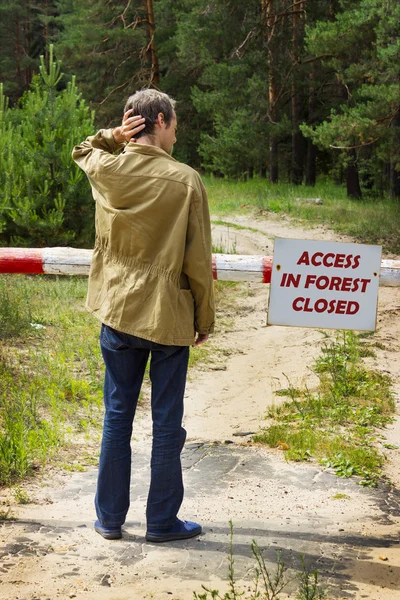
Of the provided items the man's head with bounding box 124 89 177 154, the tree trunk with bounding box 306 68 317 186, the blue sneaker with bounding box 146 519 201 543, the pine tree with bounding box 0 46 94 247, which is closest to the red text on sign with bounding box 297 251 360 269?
the man's head with bounding box 124 89 177 154

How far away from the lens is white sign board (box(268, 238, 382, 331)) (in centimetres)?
466

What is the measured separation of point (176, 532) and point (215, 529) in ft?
0.92

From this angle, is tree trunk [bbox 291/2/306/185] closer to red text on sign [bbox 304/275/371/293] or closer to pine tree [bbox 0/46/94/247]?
pine tree [bbox 0/46/94/247]

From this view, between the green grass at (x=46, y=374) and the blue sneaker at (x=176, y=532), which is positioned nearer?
the blue sneaker at (x=176, y=532)

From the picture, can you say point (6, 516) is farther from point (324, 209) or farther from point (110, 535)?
point (324, 209)

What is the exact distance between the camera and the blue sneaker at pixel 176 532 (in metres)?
4.00

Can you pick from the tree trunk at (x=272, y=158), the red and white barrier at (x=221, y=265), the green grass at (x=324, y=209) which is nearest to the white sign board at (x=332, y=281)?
the red and white barrier at (x=221, y=265)

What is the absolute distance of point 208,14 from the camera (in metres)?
24.6

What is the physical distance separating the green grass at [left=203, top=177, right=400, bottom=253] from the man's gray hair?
37.9 feet

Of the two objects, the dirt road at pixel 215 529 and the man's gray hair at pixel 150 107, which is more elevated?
the man's gray hair at pixel 150 107

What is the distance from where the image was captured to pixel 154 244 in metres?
3.76

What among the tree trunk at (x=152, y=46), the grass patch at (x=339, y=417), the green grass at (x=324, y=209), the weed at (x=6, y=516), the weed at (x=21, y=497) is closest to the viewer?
the weed at (x=6, y=516)

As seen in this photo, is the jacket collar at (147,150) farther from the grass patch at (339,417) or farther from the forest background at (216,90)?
the forest background at (216,90)

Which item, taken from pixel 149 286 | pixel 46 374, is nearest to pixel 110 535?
pixel 149 286
